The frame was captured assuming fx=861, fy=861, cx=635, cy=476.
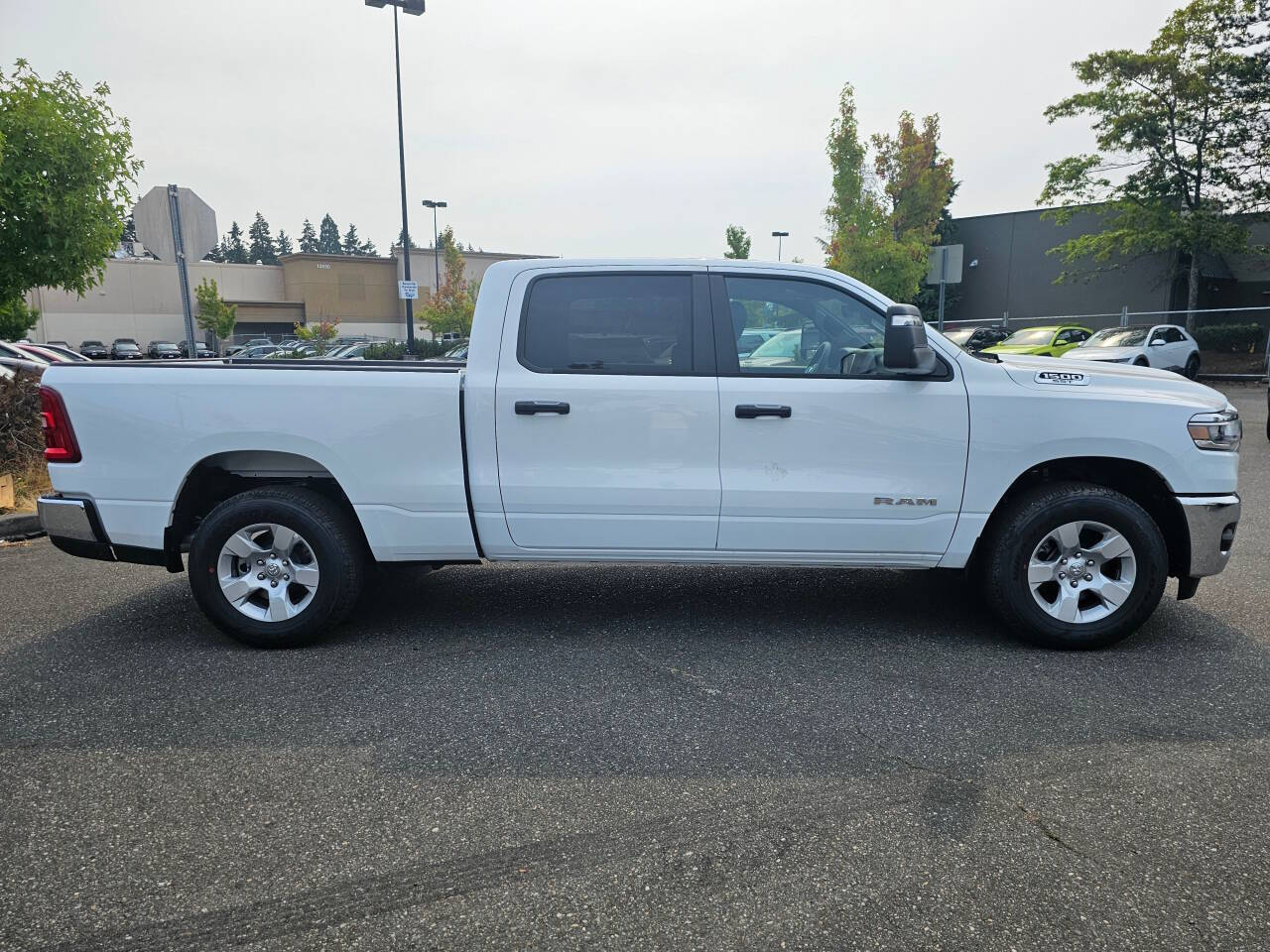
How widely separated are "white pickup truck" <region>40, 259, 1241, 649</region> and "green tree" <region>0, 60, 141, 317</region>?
21.3 feet

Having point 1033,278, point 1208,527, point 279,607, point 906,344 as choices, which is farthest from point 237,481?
point 1033,278

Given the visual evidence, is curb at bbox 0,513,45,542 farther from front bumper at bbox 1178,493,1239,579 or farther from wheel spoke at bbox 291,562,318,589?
front bumper at bbox 1178,493,1239,579

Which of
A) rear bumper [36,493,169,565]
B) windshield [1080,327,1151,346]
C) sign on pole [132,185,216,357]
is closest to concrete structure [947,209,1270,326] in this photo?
windshield [1080,327,1151,346]

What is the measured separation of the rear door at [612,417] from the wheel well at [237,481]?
3.24 ft

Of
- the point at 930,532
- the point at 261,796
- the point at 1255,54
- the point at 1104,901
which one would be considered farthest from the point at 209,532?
the point at 1255,54

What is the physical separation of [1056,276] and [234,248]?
143966mm

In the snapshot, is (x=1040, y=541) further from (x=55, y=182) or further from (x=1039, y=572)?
(x=55, y=182)

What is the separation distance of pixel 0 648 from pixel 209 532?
1.28 meters

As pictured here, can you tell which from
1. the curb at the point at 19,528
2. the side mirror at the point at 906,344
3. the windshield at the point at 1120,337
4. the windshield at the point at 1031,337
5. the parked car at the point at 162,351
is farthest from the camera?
the parked car at the point at 162,351

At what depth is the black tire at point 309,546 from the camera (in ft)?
14.3

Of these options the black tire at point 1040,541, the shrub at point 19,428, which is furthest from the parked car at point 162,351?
the black tire at point 1040,541

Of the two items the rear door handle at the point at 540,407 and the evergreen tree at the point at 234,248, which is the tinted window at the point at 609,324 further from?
the evergreen tree at the point at 234,248

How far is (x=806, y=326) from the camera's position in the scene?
14.6 ft

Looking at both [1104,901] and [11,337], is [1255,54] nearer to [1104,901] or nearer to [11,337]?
[1104,901]
